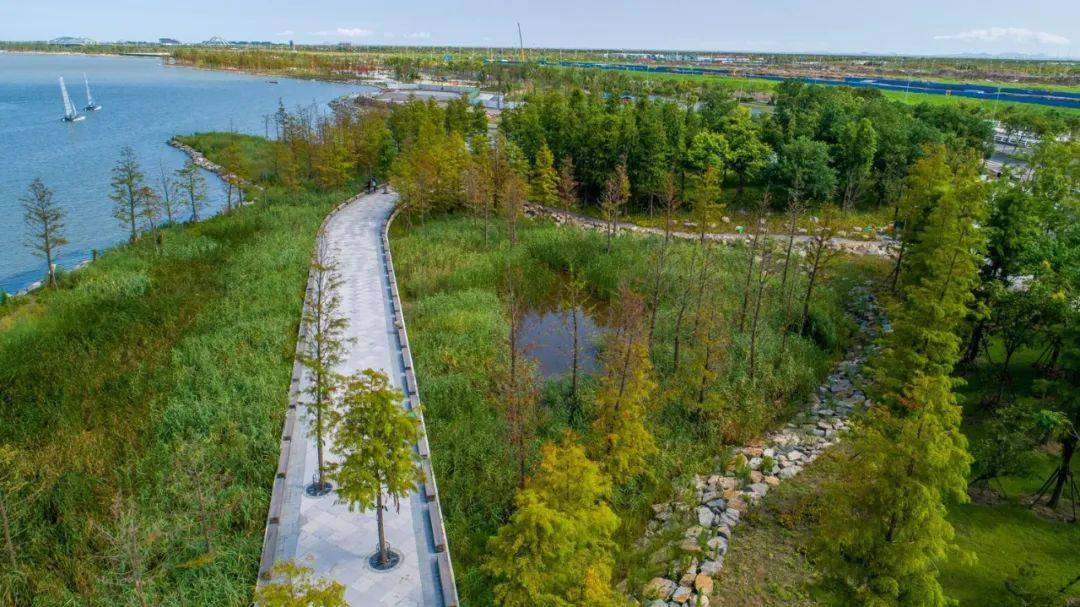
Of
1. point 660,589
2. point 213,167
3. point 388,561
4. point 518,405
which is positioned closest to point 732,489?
point 660,589

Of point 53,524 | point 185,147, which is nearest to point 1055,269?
point 53,524

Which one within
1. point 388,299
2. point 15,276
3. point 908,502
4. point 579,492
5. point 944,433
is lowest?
point 15,276

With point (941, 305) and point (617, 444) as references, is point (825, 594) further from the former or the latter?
point (941, 305)

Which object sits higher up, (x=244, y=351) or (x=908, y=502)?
(x=908, y=502)

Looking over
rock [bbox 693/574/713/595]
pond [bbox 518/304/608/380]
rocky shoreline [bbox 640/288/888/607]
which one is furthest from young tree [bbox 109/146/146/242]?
rock [bbox 693/574/713/595]

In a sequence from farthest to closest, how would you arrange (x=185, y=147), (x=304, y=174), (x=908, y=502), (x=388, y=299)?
(x=185, y=147), (x=304, y=174), (x=388, y=299), (x=908, y=502)

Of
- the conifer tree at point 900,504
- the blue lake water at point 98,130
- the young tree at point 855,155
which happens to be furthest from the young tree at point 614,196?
the blue lake water at point 98,130

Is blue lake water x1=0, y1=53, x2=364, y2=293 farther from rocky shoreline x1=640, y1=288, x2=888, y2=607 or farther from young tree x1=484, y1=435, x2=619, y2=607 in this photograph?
rocky shoreline x1=640, y1=288, x2=888, y2=607
